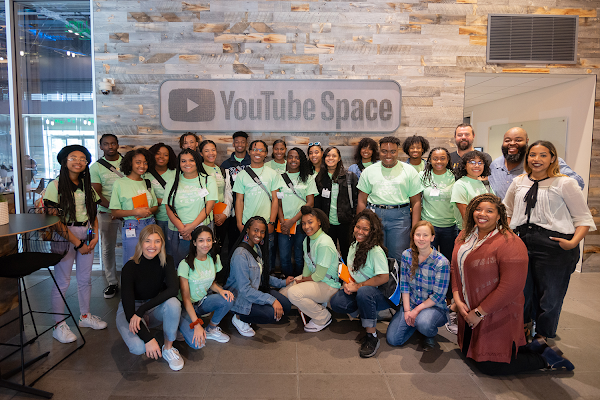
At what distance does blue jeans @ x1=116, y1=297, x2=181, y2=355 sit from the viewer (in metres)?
2.48

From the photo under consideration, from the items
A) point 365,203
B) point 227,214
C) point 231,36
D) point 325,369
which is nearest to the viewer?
point 325,369

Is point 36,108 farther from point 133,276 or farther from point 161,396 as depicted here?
point 161,396

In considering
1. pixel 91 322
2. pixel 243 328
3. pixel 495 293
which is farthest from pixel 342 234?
pixel 91 322

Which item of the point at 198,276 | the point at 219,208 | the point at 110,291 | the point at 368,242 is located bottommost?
the point at 110,291

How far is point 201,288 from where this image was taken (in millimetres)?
2836

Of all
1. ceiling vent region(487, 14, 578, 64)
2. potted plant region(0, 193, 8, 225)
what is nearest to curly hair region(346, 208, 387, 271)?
potted plant region(0, 193, 8, 225)

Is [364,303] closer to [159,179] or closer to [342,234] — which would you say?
[342,234]

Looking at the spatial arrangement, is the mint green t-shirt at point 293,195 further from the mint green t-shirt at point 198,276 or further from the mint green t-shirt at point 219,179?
the mint green t-shirt at point 198,276

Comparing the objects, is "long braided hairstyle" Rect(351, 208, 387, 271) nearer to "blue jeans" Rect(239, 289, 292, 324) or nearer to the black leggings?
"blue jeans" Rect(239, 289, 292, 324)

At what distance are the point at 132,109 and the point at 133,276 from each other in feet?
9.17

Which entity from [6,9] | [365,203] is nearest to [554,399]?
[365,203]

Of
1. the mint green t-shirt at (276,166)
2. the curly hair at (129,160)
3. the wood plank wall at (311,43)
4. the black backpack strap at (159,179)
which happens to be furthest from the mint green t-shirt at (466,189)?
the curly hair at (129,160)

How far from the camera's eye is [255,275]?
3029 millimetres

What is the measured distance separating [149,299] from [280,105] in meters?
2.82
